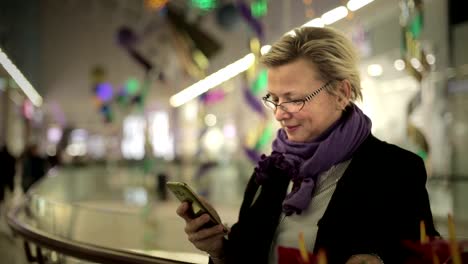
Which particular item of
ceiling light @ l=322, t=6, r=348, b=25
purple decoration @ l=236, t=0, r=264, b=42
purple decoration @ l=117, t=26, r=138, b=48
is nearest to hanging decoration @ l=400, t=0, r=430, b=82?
ceiling light @ l=322, t=6, r=348, b=25

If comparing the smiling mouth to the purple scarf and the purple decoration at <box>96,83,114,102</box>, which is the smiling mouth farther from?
the purple decoration at <box>96,83,114,102</box>

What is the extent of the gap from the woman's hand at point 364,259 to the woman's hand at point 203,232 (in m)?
0.51

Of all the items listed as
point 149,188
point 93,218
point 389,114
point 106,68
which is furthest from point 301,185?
point 106,68

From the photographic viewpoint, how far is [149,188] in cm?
1697

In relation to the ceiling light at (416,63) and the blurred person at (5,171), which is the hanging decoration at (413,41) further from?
the blurred person at (5,171)

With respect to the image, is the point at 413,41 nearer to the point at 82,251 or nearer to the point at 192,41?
the point at 192,41

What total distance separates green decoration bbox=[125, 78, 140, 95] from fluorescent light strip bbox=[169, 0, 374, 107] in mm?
1355

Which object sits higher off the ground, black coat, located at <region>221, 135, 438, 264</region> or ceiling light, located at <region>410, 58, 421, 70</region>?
ceiling light, located at <region>410, 58, 421, 70</region>

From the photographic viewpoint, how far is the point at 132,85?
2019cm

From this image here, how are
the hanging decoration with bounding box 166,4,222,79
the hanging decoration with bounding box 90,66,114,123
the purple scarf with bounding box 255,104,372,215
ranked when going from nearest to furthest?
the purple scarf with bounding box 255,104,372,215, the hanging decoration with bounding box 166,4,222,79, the hanging decoration with bounding box 90,66,114,123

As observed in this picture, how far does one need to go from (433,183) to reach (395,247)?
7.12 m

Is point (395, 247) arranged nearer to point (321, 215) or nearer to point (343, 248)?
point (343, 248)

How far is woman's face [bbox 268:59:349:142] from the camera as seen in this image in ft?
5.97

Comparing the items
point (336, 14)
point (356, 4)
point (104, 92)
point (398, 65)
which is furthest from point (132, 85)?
point (336, 14)
